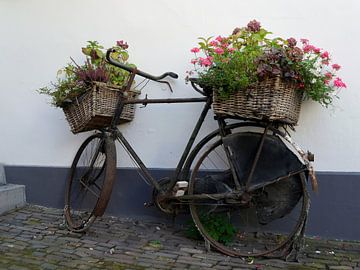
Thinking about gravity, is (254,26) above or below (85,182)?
above

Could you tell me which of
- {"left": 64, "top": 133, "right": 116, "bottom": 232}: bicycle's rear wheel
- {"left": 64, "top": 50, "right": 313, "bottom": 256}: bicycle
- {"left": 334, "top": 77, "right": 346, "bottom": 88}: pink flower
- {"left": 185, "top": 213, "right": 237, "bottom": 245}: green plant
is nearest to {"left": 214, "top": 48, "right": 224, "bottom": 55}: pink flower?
{"left": 64, "top": 50, "right": 313, "bottom": 256}: bicycle

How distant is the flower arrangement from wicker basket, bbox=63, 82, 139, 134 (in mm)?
939

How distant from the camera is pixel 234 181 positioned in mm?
3980

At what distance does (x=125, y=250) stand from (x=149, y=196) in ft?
2.99

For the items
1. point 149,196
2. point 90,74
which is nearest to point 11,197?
point 149,196

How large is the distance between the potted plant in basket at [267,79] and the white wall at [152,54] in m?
0.38

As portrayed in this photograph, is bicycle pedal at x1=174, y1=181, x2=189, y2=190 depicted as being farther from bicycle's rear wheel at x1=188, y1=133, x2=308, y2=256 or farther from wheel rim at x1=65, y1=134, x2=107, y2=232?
wheel rim at x1=65, y1=134, x2=107, y2=232

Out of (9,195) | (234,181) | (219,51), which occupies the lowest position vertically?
(9,195)

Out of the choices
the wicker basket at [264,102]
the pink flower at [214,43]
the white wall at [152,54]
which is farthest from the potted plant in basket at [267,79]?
the white wall at [152,54]

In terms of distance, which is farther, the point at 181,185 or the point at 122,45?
the point at 122,45

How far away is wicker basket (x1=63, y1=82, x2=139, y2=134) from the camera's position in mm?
4312

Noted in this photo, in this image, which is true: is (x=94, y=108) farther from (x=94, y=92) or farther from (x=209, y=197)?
(x=209, y=197)

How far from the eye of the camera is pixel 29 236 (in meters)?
4.41

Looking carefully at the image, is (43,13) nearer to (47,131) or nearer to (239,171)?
(47,131)
